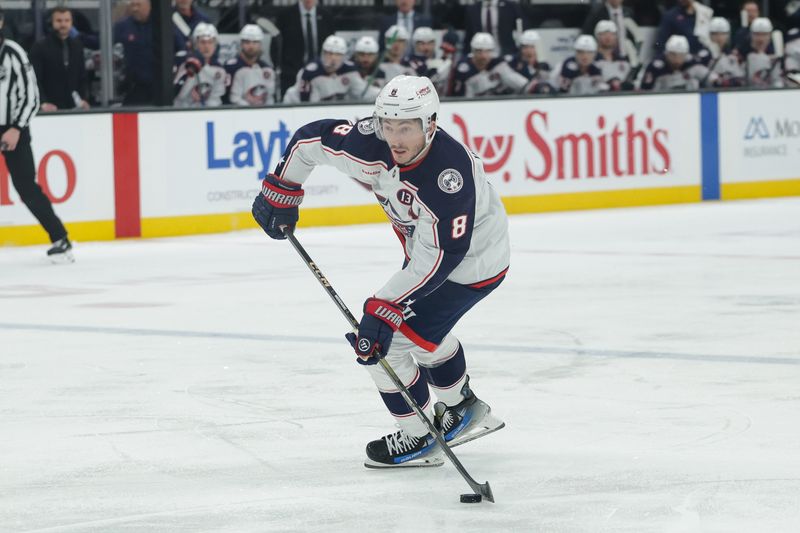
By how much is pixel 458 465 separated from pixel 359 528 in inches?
21.7

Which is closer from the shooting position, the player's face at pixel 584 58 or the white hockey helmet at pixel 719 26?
the player's face at pixel 584 58

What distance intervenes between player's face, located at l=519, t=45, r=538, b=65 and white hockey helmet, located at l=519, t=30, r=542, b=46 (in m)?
0.07

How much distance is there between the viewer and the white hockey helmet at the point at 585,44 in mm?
15531

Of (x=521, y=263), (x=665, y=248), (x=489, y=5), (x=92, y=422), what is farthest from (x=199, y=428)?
(x=489, y=5)

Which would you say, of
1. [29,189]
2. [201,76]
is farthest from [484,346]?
[201,76]

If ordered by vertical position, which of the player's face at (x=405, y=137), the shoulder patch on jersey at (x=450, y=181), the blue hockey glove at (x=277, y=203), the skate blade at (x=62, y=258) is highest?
the player's face at (x=405, y=137)

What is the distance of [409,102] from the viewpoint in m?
4.51

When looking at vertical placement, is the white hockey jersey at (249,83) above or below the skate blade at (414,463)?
above

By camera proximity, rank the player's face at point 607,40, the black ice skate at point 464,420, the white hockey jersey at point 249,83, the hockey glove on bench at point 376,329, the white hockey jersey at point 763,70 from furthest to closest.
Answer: the white hockey jersey at point 763,70 → the player's face at point 607,40 → the white hockey jersey at point 249,83 → the black ice skate at point 464,420 → the hockey glove on bench at point 376,329

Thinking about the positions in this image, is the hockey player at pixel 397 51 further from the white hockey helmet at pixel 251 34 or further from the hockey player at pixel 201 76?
the hockey player at pixel 201 76

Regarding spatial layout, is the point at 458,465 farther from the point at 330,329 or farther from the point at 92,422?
the point at 330,329

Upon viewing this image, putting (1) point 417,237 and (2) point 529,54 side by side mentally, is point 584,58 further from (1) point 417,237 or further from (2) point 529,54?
(1) point 417,237

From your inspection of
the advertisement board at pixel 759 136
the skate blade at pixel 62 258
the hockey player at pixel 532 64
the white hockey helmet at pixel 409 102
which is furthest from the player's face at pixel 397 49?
the white hockey helmet at pixel 409 102

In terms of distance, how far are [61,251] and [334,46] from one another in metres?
3.90
